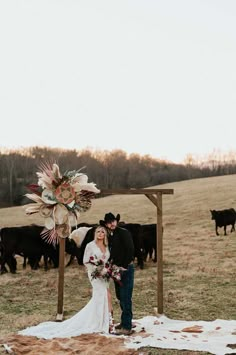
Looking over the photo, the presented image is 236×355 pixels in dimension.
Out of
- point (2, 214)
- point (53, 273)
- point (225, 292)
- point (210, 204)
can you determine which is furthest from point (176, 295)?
point (2, 214)

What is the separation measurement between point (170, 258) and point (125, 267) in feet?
32.6

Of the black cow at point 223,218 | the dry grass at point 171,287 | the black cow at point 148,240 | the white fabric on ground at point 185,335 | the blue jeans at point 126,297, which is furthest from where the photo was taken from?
the black cow at point 223,218

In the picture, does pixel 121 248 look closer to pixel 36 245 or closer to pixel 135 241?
pixel 135 241

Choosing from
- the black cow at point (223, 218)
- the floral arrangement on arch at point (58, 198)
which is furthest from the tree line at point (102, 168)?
the floral arrangement on arch at point (58, 198)

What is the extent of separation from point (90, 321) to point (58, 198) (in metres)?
2.43

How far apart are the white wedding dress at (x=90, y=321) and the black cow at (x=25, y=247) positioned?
7256 millimetres

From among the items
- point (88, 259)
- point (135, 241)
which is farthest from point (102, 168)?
point (88, 259)

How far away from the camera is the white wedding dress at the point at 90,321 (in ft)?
26.0

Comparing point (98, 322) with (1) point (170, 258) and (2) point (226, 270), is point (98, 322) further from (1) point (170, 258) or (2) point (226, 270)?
(1) point (170, 258)

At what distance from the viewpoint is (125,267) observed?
8.15 m

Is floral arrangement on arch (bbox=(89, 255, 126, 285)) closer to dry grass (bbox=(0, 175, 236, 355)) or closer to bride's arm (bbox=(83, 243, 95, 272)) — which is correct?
bride's arm (bbox=(83, 243, 95, 272))

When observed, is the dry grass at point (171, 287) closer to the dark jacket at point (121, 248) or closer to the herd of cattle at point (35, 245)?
the herd of cattle at point (35, 245)

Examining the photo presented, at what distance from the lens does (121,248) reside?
8219 millimetres

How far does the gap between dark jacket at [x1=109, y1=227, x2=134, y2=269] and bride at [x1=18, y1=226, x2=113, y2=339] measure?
21cm
